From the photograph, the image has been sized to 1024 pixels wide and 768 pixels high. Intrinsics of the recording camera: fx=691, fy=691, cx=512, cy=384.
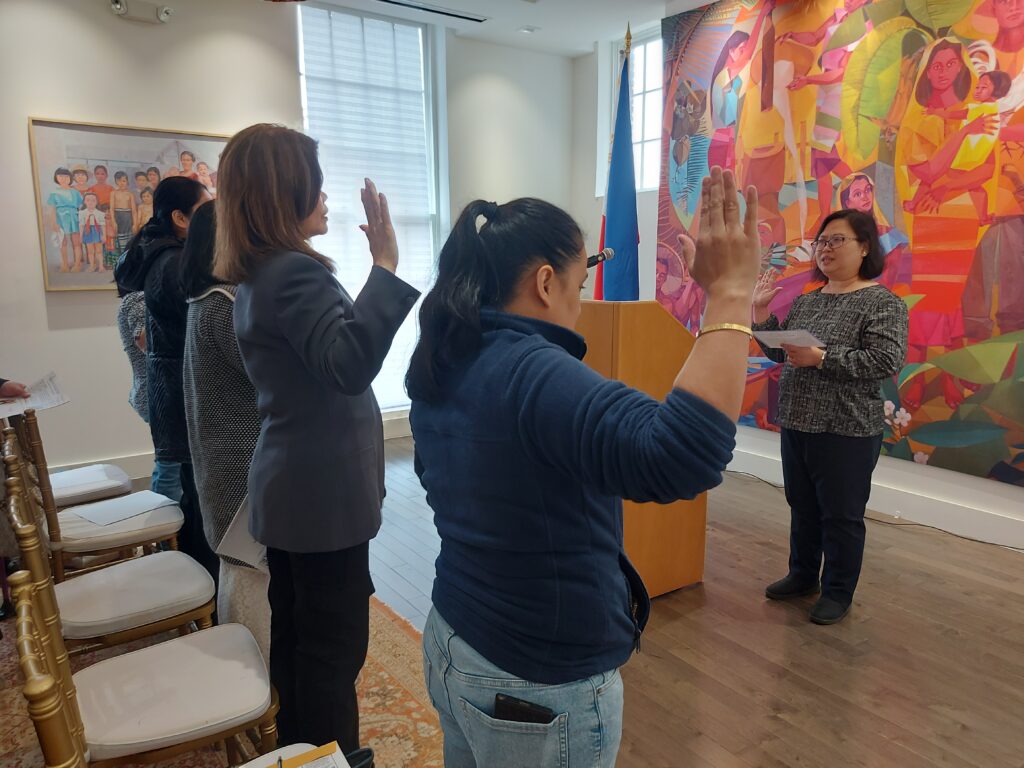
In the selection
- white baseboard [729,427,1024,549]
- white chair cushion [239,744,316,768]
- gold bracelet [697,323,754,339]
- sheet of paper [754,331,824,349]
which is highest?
gold bracelet [697,323,754,339]

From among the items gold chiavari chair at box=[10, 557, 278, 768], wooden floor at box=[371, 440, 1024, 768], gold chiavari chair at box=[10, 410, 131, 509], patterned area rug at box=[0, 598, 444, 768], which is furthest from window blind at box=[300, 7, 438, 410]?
gold chiavari chair at box=[10, 557, 278, 768]

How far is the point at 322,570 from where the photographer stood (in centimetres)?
134

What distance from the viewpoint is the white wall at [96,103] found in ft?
12.6

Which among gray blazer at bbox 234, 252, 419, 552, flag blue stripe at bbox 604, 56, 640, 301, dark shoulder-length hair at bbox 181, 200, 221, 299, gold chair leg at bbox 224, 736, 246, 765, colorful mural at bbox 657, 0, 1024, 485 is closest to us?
gray blazer at bbox 234, 252, 419, 552

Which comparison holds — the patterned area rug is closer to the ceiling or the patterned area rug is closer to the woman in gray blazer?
the woman in gray blazer

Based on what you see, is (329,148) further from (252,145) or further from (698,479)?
(698,479)

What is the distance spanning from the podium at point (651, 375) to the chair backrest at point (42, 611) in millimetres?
1710

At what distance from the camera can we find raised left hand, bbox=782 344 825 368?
2354 millimetres

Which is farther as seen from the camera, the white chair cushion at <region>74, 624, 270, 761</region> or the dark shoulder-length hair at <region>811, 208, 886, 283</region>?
the dark shoulder-length hair at <region>811, 208, 886, 283</region>

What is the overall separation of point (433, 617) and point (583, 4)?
181 inches

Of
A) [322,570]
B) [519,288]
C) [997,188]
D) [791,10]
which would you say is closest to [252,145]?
[519,288]

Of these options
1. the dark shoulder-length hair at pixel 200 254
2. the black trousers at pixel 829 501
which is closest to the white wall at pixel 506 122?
the black trousers at pixel 829 501

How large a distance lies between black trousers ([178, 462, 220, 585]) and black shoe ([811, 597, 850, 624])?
2082mm

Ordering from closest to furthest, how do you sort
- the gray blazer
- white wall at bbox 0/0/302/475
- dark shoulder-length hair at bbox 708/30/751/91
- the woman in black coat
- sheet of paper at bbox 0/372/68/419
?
1. the gray blazer
2. the woman in black coat
3. sheet of paper at bbox 0/372/68/419
4. white wall at bbox 0/0/302/475
5. dark shoulder-length hair at bbox 708/30/751/91
